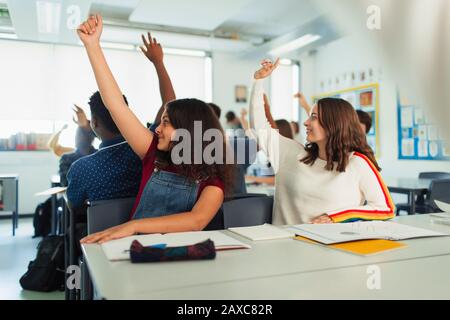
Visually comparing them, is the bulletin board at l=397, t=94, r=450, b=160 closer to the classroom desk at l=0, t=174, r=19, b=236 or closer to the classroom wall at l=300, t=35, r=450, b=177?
the classroom wall at l=300, t=35, r=450, b=177

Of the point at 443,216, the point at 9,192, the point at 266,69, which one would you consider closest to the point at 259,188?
the point at 266,69

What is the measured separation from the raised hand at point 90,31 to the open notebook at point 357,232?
0.90 m

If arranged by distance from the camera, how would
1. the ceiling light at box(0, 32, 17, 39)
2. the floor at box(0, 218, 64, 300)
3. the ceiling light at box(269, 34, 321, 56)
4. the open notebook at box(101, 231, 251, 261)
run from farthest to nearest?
the ceiling light at box(0, 32, 17, 39), the ceiling light at box(269, 34, 321, 56), the floor at box(0, 218, 64, 300), the open notebook at box(101, 231, 251, 261)

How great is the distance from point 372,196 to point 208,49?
5.08 metres

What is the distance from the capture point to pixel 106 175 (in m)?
1.83

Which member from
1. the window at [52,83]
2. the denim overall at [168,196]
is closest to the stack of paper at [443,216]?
the denim overall at [168,196]

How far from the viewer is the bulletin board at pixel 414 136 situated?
4699 mm

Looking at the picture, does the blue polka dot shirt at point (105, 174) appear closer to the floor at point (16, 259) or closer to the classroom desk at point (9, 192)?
the floor at point (16, 259)

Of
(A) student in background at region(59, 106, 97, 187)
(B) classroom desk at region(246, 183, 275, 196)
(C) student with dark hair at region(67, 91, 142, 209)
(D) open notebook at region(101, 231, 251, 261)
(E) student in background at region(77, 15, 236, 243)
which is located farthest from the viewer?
(A) student in background at region(59, 106, 97, 187)

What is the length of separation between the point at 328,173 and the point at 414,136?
12.5 ft

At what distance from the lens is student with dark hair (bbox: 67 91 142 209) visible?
1821 millimetres

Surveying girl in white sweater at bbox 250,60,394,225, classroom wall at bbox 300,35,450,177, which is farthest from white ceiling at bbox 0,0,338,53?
girl in white sweater at bbox 250,60,394,225

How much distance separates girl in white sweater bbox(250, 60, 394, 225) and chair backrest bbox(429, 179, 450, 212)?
1676 mm

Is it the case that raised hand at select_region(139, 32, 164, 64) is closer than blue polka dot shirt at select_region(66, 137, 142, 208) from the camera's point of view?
No
